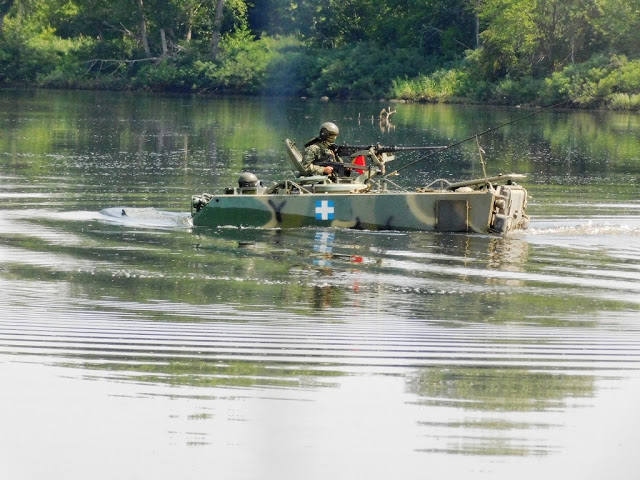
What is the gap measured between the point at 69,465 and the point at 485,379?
3.64m

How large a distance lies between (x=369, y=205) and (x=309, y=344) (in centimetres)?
912

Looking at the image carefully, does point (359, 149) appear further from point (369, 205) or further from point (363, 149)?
point (369, 205)

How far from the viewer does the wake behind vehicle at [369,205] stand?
21656mm

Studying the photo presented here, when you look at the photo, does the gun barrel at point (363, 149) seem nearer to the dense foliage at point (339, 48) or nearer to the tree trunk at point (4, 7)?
the dense foliage at point (339, 48)

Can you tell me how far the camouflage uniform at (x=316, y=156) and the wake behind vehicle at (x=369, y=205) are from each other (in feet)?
0.37

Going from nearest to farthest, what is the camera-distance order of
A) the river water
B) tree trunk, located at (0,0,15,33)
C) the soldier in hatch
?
the river water, the soldier in hatch, tree trunk, located at (0,0,15,33)

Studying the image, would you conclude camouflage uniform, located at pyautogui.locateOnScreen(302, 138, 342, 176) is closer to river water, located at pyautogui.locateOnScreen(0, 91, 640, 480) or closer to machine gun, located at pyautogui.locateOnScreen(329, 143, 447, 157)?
machine gun, located at pyautogui.locateOnScreen(329, 143, 447, 157)

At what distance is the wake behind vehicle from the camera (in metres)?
21.7

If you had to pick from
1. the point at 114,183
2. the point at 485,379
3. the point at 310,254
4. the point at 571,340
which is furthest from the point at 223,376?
the point at 114,183

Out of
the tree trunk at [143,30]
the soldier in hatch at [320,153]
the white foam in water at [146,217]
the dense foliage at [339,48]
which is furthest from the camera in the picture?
the tree trunk at [143,30]

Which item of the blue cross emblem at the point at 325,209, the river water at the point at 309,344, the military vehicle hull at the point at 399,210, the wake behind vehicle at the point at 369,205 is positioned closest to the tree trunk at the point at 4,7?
the river water at the point at 309,344

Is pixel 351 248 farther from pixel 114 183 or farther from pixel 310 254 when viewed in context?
pixel 114 183

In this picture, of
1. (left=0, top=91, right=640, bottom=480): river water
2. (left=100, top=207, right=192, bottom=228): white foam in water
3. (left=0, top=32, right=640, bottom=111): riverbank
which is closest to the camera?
(left=0, top=91, right=640, bottom=480): river water

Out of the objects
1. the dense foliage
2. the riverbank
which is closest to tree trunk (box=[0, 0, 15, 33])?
the dense foliage
